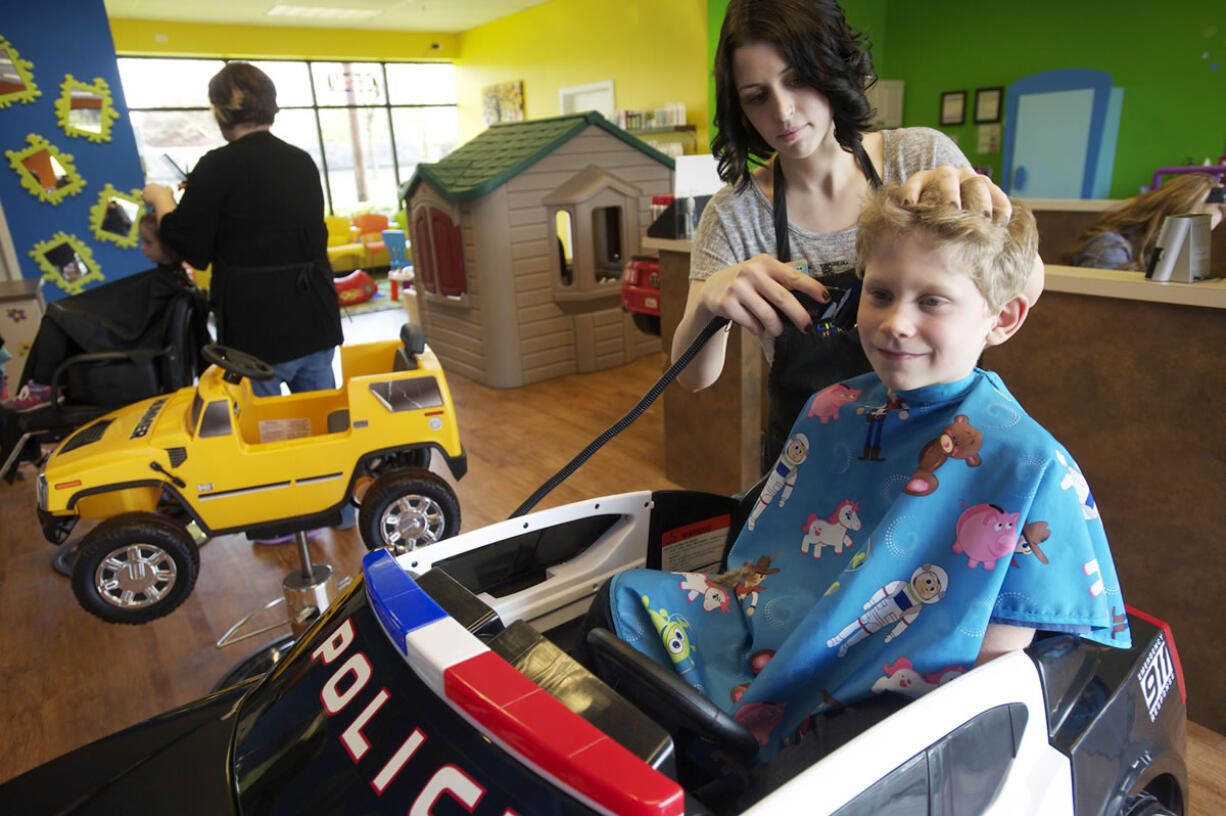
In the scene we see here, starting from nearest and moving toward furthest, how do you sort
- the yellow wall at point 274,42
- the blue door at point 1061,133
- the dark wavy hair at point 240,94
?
the dark wavy hair at point 240,94
the blue door at point 1061,133
the yellow wall at point 274,42

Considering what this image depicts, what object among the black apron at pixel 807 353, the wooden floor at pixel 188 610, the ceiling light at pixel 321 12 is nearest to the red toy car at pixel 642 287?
the wooden floor at pixel 188 610

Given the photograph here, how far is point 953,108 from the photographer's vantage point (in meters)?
6.53

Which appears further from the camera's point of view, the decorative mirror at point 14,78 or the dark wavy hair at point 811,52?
the decorative mirror at point 14,78

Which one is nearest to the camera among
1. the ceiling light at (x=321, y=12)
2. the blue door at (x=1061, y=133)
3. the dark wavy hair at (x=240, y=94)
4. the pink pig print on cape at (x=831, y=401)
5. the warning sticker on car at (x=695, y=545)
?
the pink pig print on cape at (x=831, y=401)

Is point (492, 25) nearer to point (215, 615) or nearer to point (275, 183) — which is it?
point (275, 183)

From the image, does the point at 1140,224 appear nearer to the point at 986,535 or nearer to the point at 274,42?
the point at 986,535

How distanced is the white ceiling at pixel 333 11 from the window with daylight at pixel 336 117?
62cm

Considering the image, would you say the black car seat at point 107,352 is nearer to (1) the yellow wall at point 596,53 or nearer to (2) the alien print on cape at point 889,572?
(2) the alien print on cape at point 889,572

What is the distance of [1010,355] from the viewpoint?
1980 millimetres

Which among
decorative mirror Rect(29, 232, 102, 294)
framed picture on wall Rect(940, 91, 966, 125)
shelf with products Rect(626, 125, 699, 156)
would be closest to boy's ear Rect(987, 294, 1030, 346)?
decorative mirror Rect(29, 232, 102, 294)

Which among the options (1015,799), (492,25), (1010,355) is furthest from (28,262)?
(492,25)

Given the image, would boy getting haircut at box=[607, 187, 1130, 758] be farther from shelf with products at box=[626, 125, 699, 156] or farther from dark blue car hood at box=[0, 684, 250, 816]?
shelf with products at box=[626, 125, 699, 156]

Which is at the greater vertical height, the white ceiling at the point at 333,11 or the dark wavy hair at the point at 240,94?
the white ceiling at the point at 333,11

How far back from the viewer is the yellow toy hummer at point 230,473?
209 centimetres
